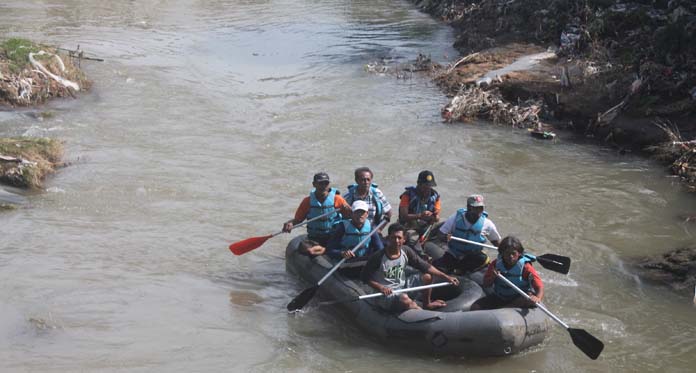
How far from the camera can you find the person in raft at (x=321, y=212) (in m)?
9.73

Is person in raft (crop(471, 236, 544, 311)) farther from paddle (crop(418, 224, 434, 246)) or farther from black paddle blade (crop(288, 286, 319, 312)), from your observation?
black paddle blade (crop(288, 286, 319, 312))

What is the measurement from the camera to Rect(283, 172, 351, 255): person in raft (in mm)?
9734

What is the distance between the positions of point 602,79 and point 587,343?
10.0 metres

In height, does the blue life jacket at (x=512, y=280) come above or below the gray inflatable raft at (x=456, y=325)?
above

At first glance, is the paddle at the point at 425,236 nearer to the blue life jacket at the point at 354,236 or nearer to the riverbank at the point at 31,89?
the blue life jacket at the point at 354,236

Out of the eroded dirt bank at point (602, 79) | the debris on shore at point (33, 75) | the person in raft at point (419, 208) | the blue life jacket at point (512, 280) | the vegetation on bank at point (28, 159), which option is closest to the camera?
the blue life jacket at point (512, 280)

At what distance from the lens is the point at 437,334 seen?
314 inches

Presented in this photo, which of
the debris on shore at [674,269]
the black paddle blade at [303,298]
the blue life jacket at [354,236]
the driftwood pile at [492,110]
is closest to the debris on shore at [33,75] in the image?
the driftwood pile at [492,110]

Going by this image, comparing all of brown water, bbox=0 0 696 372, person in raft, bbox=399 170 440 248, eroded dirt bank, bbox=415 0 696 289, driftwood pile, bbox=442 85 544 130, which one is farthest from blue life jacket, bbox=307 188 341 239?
driftwood pile, bbox=442 85 544 130

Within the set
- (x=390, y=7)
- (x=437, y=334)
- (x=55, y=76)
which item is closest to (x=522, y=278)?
(x=437, y=334)

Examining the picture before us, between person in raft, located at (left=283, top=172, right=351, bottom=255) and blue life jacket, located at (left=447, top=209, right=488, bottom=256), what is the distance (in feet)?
4.24

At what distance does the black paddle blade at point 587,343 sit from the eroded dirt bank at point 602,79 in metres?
3.11

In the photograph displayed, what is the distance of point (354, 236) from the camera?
30.3 ft

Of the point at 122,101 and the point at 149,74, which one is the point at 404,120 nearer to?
the point at 122,101
